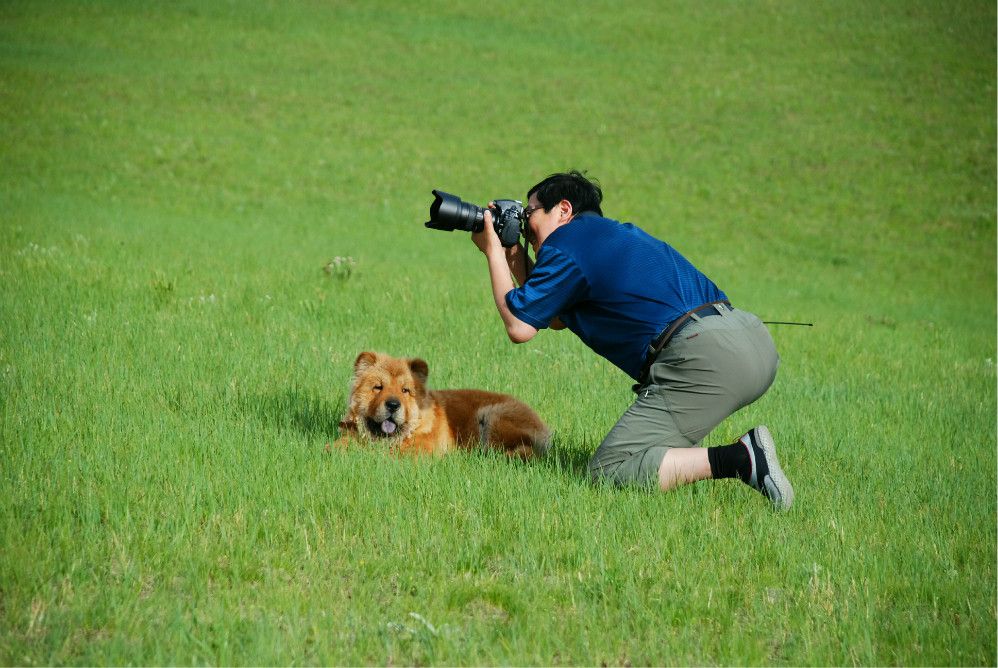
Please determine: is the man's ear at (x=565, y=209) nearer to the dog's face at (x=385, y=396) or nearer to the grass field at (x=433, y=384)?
the dog's face at (x=385, y=396)

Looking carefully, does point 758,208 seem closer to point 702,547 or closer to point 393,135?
point 393,135

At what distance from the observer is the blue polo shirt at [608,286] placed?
17.1 feet

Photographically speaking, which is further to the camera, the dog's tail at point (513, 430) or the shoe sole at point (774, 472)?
the dog's tail at point (513, 430)

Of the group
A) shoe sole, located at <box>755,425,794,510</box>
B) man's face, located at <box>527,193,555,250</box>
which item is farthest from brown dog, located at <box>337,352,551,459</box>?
shoe sole, located at <box>755,425,794,510</box>

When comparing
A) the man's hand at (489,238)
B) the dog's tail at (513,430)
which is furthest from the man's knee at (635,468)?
the man's hand at (489,238)

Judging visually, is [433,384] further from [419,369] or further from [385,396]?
[385,396]

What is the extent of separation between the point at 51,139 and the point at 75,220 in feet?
28.6

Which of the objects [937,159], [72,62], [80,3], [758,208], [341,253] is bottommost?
[341,253]

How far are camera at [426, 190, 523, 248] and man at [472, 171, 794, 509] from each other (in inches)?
3.5

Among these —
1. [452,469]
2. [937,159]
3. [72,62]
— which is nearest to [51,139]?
[72,62]

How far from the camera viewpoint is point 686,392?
207 inches

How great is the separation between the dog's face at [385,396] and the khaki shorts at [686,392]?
130 centimetres

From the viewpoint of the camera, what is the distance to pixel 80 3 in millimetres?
34812

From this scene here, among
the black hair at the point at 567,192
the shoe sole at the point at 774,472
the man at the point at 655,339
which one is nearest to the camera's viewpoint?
the shoe sole at the point at 774,472
